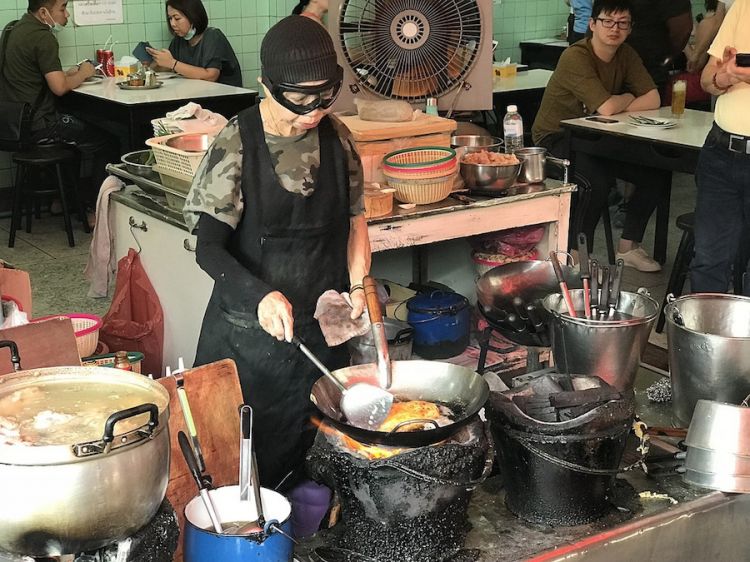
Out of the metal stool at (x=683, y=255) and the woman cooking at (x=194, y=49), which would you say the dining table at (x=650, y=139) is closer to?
the metal stool at (x=683, y=255)

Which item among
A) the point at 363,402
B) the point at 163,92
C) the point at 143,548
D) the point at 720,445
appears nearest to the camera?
the point at 143,548

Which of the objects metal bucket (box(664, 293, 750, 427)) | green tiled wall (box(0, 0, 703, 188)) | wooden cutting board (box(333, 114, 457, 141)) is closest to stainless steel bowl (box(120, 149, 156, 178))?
wooden cutting board (box(333, 114, 457, 141))

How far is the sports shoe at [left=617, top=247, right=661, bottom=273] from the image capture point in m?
6.21

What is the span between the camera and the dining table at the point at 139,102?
21.7 feet

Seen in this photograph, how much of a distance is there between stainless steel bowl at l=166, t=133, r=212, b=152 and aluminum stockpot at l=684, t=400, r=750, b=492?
7.45 feet

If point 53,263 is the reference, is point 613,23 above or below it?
above

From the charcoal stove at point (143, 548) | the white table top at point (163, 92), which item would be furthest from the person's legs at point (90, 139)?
the charcoal stove at point (143, 548)

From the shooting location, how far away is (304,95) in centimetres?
239

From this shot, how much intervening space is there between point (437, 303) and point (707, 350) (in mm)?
1948

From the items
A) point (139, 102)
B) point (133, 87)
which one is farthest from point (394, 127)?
point (133, 87)

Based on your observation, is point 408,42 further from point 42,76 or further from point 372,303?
point 42,76

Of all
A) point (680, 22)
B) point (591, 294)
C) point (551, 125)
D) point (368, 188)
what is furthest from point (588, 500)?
point (680, 22)

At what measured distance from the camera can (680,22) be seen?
281 inches

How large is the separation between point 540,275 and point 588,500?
122 cm
